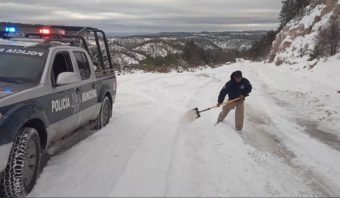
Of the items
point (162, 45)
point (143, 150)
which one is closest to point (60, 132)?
point (143, 150)

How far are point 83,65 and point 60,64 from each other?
41.9 inches

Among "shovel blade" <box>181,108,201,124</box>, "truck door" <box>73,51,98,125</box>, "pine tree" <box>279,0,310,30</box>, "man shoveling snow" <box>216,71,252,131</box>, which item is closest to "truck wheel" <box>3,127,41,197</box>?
"truck door" <box>73,51,98,125</box>

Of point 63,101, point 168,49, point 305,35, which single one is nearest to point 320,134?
point 63,101

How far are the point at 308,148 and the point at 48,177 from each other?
449 cm

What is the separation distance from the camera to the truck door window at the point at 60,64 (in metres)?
6.69

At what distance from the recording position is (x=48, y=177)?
19.8ft

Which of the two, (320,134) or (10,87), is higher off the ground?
(10,87)

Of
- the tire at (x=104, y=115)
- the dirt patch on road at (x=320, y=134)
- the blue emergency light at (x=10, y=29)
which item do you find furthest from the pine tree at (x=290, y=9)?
the blue emergency light at (x=10, y=29)

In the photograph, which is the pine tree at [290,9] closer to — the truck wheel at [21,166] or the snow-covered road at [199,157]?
the snow-covered road at [199,157]

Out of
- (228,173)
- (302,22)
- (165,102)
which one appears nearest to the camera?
(228,173)

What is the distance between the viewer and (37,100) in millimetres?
5828

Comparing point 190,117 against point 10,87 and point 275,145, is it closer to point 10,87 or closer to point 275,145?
point 275,145

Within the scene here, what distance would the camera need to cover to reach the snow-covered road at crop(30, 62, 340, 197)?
18.9 ft

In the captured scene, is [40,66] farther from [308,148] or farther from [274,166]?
[308,148]
